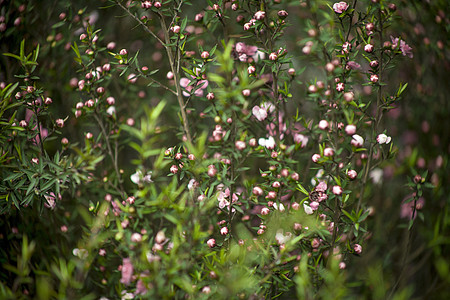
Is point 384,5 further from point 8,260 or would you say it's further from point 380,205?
point 8,260

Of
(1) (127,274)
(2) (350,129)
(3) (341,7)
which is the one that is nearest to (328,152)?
(2) (350,129)

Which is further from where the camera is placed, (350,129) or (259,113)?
(259,113)

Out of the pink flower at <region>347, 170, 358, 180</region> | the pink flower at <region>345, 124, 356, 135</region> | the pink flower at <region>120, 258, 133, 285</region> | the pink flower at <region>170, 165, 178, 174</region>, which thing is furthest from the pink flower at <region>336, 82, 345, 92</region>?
the pink flower at <region>120, 258, 133, 285</region>

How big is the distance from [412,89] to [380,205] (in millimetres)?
544

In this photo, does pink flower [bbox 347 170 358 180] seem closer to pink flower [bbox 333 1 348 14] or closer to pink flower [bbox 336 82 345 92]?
pink flower [bbox 336 82 345 92]

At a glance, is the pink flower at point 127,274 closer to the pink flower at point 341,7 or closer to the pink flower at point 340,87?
the pink flower at point 340,87

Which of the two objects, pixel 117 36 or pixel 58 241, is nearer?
pixel 58 241

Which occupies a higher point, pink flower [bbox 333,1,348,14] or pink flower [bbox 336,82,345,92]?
pink flower [bbox 333,1,348,14]

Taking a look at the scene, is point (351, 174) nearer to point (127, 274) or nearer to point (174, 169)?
point (174, 169)

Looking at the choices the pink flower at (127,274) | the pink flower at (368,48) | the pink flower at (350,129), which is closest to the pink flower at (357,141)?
the pink flower at (350,129)

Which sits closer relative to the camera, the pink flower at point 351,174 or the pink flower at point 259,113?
the pink flower at point 351,174

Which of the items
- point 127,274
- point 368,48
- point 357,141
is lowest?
point 127,274

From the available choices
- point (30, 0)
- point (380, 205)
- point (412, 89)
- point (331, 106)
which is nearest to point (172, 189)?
point (331, 106)

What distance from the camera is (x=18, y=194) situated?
3.36 ft
